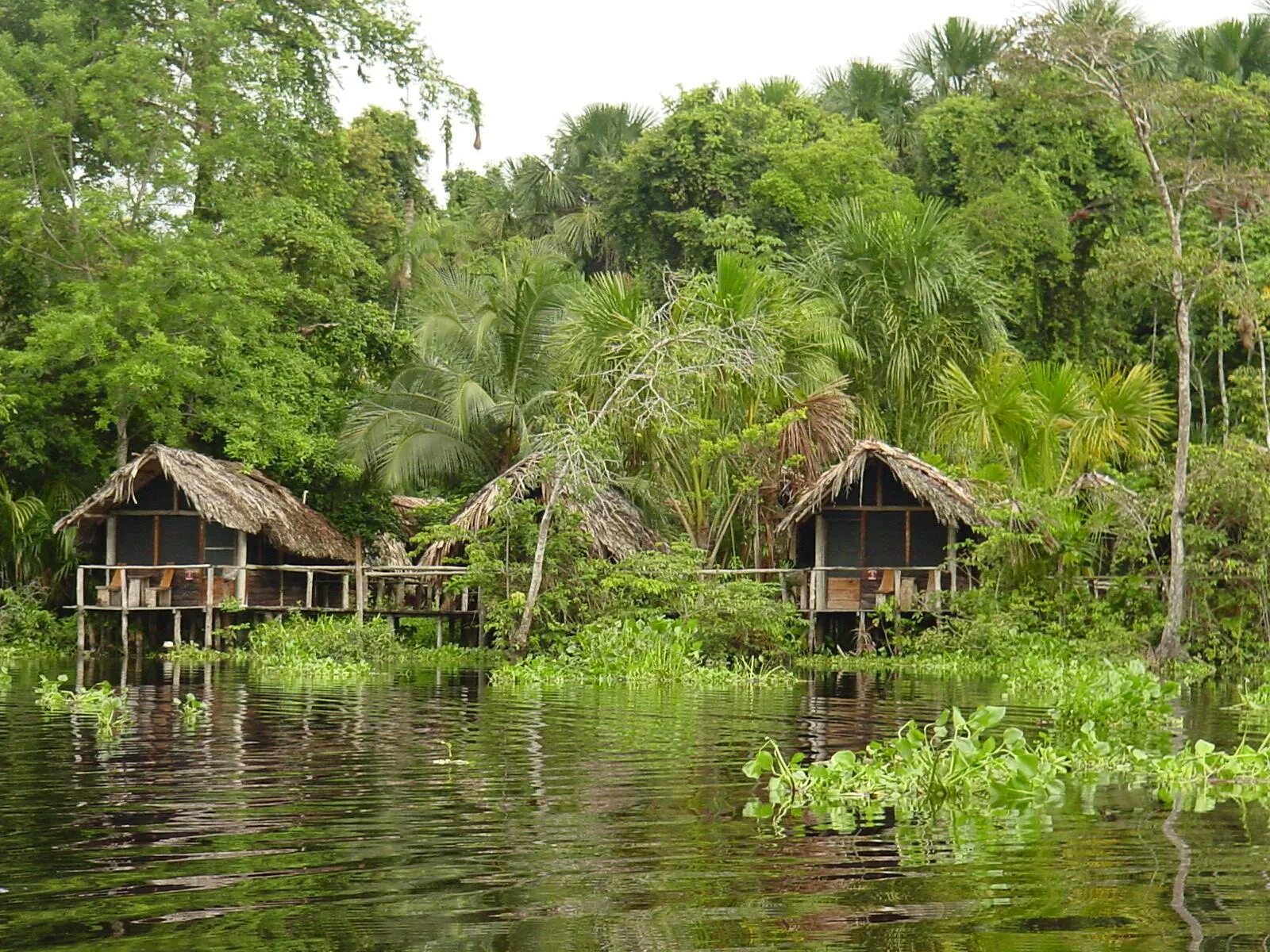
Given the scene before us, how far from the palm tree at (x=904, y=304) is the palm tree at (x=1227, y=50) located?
1031 cm

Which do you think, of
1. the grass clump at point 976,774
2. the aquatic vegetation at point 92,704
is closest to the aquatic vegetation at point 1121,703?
the grass clump at point 976,774

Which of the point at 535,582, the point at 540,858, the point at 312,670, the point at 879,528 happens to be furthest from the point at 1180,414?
the point at 540,858

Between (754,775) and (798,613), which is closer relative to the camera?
(754,775)

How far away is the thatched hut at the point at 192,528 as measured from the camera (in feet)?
84.9

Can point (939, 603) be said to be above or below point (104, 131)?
below

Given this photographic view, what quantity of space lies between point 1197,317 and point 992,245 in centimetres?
464

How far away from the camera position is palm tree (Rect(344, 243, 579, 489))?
29.0 m

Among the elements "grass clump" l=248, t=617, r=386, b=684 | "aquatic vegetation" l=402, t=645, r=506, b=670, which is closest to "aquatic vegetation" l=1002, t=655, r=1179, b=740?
"grass clump" l=248, t=617, r=386, b=684

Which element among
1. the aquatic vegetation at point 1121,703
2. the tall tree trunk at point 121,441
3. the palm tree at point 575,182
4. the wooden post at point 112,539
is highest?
the palm tree at point 575,182

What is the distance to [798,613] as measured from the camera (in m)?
25.6

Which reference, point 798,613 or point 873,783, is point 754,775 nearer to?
point 873,783

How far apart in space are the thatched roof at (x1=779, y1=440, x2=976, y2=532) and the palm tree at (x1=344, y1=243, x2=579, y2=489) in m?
5.84

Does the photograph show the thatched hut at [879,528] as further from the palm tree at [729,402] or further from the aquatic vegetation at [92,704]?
the aquatic vegetation at [92,704]

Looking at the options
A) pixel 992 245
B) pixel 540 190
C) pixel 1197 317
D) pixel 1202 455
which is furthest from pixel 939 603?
pixel 540 190
